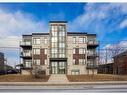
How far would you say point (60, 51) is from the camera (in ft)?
148

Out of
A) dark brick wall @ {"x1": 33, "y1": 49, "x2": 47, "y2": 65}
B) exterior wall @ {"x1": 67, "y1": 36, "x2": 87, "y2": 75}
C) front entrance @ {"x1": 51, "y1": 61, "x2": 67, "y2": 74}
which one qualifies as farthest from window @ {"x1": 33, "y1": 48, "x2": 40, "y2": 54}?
exterior wall @ {"x1": 67, "y1": 36, "x2": 87, "y2": 75}

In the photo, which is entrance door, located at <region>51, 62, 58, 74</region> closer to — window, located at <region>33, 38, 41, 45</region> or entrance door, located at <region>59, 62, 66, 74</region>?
entrance door, located at <region>59, 62, 66, 74</region>

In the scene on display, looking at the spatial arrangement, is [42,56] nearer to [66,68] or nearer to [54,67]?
[54,67]

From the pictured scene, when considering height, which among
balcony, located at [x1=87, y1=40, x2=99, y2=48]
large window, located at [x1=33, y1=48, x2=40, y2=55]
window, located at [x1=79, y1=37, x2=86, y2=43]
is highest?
window, located at [x1=79, y1=37, x2=86, y2=43]

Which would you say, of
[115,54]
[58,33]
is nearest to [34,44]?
[58,33]

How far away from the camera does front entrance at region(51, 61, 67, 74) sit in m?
44.6

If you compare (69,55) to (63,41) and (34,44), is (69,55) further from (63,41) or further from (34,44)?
(34,44)

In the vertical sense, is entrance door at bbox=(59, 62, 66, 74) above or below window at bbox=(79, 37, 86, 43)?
below

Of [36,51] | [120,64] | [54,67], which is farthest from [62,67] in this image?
[120,64]

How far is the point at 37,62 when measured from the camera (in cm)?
4459

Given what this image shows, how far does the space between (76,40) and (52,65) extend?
600 cm

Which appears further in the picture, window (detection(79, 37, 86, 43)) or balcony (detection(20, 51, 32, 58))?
Result: window (detection(79, 37, 86, 43))

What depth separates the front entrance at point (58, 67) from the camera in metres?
44.6

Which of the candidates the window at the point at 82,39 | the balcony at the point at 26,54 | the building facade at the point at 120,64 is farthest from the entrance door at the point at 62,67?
the building facade at the point at 120,64
